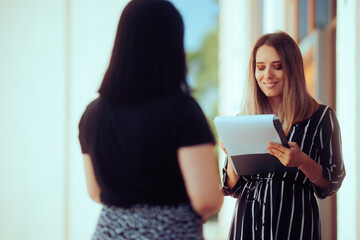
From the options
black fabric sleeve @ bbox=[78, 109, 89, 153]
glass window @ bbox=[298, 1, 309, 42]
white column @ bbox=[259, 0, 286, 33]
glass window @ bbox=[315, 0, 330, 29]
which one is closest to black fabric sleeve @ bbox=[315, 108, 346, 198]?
black fabric sleeve @ bbox=[78, 109, 89, 153]

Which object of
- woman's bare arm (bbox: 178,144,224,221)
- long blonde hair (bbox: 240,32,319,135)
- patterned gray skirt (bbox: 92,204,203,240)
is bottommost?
patterned gray skirt (bbox: 92,204,203,240)

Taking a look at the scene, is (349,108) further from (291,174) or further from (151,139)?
(151,139)

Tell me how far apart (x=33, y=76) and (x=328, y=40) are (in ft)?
7.58

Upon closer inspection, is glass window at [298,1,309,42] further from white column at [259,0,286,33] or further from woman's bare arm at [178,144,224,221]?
woman's bare arm at [178,144,224,221]

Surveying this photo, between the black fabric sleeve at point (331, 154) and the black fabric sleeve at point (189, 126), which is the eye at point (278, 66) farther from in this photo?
the black fabric sleeve at point (189, 126)

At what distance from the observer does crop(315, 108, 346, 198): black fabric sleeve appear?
1.70 m

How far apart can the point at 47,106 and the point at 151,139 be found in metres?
2.72

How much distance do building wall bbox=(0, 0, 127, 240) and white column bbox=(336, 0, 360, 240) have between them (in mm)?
1977

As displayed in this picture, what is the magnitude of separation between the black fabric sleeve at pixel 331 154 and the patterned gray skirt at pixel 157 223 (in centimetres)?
66

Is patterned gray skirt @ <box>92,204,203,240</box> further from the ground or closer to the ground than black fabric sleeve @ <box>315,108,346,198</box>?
closer to the ground

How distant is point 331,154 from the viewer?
1.71 meters

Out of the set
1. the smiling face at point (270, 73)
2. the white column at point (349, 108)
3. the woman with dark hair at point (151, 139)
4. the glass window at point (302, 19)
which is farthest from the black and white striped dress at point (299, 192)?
the glass window at point (302, 19)

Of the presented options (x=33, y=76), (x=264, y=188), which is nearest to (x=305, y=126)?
(x=264, y=188)

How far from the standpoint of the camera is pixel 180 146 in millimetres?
1195
